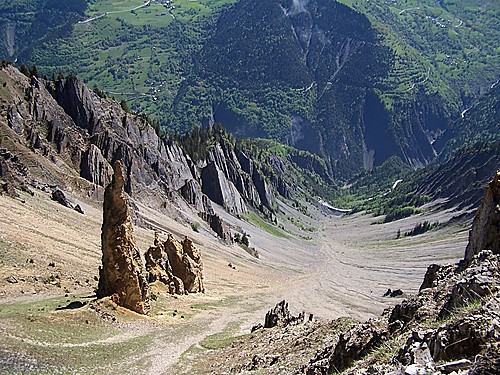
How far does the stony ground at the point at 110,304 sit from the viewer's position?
34.7m

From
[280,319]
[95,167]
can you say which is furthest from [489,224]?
Result: [95,167]

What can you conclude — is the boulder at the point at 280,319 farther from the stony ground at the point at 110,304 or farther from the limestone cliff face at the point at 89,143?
the limestone cliff face at the point at 89,143

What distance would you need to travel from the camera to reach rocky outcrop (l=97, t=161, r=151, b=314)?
46.6m

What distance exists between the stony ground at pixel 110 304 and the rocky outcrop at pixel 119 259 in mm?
1960

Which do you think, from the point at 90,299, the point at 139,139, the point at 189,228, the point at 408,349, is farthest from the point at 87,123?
the point at 408,349

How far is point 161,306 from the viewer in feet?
181

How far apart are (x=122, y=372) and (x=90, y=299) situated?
1378cm

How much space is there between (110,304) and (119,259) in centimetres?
395

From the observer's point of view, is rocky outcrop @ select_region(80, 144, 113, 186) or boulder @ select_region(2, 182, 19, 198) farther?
rocky outcrop @ select_region(80, 144, 113, 186)

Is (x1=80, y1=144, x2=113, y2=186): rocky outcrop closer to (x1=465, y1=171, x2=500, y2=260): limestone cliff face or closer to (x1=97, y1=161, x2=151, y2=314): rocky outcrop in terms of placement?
(x1=97, y1=161, x2=151, y2=314): rocky outcrop

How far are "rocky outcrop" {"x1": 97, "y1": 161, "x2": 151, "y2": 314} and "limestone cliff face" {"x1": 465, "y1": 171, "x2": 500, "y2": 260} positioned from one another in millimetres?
28585

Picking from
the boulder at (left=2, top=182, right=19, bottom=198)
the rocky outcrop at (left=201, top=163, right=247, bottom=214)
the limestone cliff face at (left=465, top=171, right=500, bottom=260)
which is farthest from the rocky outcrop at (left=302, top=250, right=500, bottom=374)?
the rocky outcrop at (left=201, top=163, right=247, bottom=214)

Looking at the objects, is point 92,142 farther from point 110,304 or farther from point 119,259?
point 110,304

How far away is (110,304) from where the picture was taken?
44.6 meters
